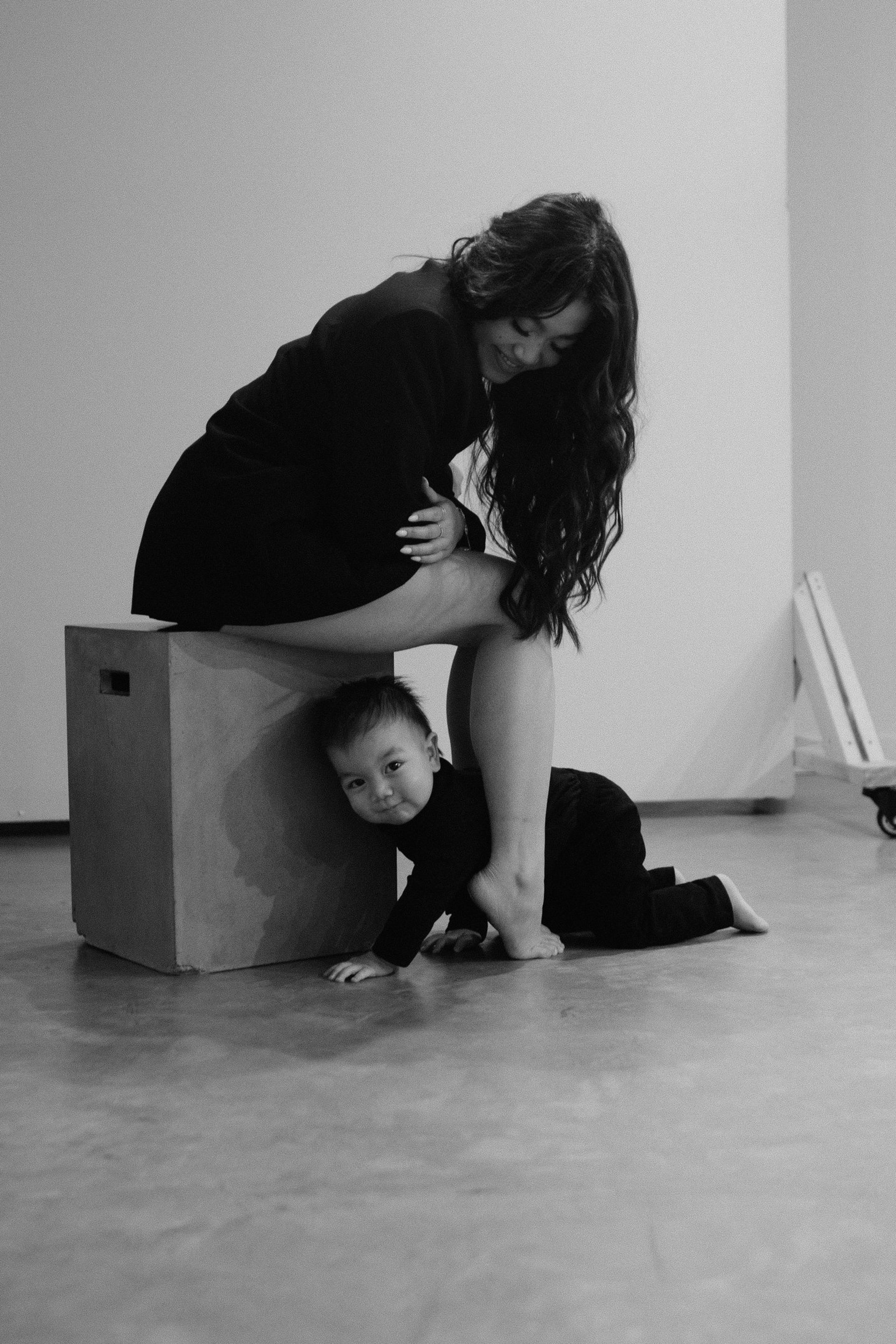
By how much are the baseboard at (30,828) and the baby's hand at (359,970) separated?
1.21 metres

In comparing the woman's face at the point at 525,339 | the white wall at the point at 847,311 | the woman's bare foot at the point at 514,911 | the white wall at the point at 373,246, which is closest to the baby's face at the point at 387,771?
the woman's bare foot at the point at 514,911

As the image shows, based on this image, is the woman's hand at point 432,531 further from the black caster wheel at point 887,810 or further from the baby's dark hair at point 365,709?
the black caster wheel at point 887,810

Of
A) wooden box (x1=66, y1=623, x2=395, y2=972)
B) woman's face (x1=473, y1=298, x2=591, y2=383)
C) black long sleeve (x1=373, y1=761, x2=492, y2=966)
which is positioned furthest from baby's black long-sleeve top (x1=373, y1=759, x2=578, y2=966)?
woman's face (x1=473, y1=298, x2=591, y2=383)

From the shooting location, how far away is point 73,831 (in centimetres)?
198

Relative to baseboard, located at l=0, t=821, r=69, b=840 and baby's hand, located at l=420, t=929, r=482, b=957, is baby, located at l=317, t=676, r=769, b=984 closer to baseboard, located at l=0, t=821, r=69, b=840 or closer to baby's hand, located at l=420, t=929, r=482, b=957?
baby's hand, located at l=420, t=929, r=482, b=957

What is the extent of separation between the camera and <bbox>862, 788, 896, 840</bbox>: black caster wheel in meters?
2.68

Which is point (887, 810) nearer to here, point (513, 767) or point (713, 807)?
point (713, 807)

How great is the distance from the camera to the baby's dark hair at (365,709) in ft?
5.68

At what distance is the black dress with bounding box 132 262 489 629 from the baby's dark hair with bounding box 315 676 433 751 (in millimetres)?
107

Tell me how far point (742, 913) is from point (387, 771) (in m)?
0.53

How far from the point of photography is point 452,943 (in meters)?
1.91

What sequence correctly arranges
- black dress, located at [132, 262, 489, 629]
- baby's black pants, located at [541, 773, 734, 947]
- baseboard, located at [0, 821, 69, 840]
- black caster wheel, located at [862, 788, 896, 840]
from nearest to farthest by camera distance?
black dress, located at [132, 262, 489, 629] → baby's black pants, located at [541, 773, 734, 947] → black caster wheel, located at [862, 788, 896, 840] → baseboard, located at [0, 821, 69, 840]

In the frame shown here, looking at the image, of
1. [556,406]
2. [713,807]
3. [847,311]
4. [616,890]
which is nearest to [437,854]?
[616,890]

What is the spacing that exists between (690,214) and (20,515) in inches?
55.7
